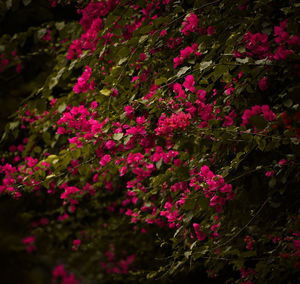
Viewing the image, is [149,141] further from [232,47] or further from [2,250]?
[2,250]

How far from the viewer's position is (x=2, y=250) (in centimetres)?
61

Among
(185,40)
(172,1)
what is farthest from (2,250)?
(172,1)

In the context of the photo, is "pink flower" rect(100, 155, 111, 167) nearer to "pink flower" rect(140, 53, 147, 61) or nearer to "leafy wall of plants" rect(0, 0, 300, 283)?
"leafy wall of plants" rect(0, 0, 300, 283)

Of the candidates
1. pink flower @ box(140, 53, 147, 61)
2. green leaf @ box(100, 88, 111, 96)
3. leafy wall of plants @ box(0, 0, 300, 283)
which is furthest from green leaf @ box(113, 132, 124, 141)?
pink flower @ box(140, 53, 147, 61)

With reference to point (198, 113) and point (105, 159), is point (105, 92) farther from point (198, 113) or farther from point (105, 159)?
point (198, 113)

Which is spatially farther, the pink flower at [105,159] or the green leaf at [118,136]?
the pink flower at [105,159]

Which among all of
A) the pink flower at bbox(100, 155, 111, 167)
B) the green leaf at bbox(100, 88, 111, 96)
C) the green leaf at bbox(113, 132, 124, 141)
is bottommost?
the pink flower at bbox(100, 155, 111, 167)

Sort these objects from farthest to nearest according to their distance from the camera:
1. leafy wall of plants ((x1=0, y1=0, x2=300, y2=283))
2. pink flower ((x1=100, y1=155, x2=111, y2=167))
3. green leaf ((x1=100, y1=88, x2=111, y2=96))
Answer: pink flower ((x1=100, y1=155, x2=111, y2=167)) → green leaf ((x1=100, y1=88, x2=111, y2=96)) → leafy wall of plants ((x1=0, y1=0, x2=300, y2=283))

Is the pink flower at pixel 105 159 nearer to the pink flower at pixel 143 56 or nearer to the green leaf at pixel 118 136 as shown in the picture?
the green leaf at pixel 118 136

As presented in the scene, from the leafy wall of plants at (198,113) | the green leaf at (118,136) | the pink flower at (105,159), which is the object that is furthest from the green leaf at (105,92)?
the pink flower at (105,159)

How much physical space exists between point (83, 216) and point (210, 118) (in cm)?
347

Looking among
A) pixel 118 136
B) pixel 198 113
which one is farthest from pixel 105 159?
pixel 198 113

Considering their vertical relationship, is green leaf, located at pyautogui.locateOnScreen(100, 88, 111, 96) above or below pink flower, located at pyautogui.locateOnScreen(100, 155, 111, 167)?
above

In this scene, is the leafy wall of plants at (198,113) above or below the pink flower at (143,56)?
below
